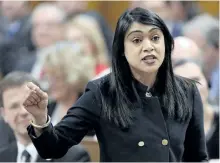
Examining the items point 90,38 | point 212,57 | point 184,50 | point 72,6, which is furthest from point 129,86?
point 72,6

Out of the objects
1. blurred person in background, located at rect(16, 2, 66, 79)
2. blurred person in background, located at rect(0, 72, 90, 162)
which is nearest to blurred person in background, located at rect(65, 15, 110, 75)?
blurred person in background, located at rect(16, 2, 66, 79)

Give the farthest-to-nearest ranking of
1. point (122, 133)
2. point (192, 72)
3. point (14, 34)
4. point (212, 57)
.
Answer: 1. point (14, 34)
2. point (212, 57)
3. point (192, 72)
4. point (122, 133)

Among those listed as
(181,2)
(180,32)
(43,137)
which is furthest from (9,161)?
(181,2)

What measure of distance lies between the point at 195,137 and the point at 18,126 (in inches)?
38.8

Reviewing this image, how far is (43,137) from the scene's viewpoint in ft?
5.97

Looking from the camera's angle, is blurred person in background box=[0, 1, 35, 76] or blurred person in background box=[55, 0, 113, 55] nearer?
blurred person in background box=[0, 1, 35, 76]

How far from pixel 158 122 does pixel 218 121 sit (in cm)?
131

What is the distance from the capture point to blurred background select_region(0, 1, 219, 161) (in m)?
3.43

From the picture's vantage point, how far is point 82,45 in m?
4.45

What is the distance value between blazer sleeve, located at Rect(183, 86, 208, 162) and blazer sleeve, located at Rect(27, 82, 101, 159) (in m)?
0.29

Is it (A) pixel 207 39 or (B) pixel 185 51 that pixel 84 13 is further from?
(B) pixel 185 51

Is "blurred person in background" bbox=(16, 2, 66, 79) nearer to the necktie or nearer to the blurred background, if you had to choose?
the blurred background

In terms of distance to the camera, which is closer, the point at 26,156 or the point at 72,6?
the point at 26,156

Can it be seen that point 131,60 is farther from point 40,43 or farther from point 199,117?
point 40,43
